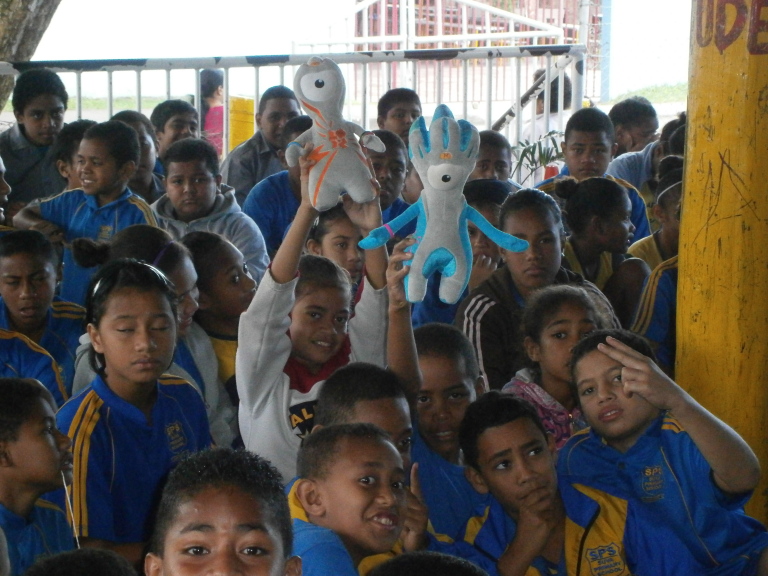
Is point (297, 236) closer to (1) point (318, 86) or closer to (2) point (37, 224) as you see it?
(1) point (318, 86)

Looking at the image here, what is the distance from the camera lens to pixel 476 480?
2568mm

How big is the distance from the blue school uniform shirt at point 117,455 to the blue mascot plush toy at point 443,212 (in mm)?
753

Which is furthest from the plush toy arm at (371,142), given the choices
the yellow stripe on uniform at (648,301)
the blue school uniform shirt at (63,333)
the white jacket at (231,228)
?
the white jacket at (231,228)

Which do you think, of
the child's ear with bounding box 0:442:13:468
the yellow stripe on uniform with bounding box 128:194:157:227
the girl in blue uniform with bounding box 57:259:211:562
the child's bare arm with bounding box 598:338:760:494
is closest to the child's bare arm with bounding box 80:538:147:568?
the girl in blue uniform with bounding box 57:259:211:562

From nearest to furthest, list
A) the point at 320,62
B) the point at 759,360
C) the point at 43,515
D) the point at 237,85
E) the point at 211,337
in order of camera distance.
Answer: the point at 43,515
the point at 320,62
the point at 759,360
the point at 211,337
the point at 237,85

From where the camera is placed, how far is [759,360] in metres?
2.96

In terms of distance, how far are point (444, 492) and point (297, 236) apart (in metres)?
0.81

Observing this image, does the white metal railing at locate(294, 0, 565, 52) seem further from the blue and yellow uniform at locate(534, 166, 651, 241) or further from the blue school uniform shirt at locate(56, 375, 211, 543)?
the blue school uniform shirt at locate(56, 375, 211, 543)

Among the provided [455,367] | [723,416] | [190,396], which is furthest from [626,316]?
[190,396]

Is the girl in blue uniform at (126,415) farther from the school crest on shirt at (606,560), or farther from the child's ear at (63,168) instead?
the child's ear at (63,168)

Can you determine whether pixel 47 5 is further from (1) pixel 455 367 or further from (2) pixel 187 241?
(1) pixel 455 367

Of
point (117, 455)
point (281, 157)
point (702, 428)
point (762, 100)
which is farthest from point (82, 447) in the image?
point (281, 157)

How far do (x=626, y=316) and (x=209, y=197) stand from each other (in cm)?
184

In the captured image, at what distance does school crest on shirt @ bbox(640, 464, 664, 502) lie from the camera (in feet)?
8.46
